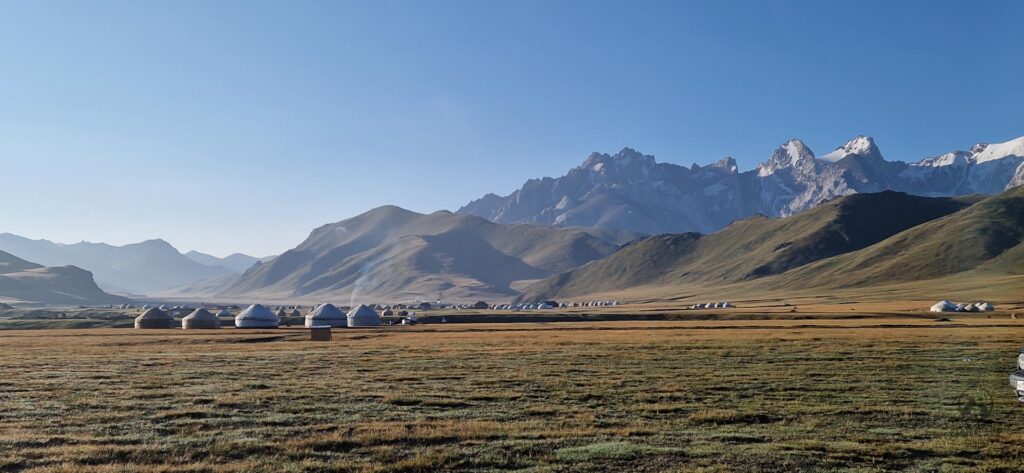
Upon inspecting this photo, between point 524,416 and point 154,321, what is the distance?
125978 mm

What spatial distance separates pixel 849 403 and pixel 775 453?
9780mm

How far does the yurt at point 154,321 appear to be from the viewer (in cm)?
12925

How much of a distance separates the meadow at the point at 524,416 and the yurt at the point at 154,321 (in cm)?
9446

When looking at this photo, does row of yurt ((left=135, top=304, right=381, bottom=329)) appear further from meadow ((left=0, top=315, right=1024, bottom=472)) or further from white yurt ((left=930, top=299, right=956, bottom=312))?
white yurt ((left=930, top=299, right=956, bottom=312))

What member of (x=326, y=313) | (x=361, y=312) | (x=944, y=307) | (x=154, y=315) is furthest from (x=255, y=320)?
(x=944, y=307)

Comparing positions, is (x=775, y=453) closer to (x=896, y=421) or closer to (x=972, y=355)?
(x=896, y=421)

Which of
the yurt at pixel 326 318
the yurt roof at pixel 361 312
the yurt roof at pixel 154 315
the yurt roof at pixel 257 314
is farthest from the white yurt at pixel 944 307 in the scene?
the yurt roof at pixel 154 315

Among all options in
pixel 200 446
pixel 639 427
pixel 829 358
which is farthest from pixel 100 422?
pixel 829 358

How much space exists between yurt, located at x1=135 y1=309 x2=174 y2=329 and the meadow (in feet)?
310

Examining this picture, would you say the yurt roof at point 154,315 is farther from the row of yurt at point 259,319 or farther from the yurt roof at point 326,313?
the yurt roof at point 326,313

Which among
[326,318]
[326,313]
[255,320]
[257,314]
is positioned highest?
[257,314]

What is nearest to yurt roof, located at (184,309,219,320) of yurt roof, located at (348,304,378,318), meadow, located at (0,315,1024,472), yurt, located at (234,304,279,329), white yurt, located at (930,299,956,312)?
yurt, located at (234,304,279,329)

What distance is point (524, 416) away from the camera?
2253cm

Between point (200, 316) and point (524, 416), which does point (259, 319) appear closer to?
point (200, 316)
